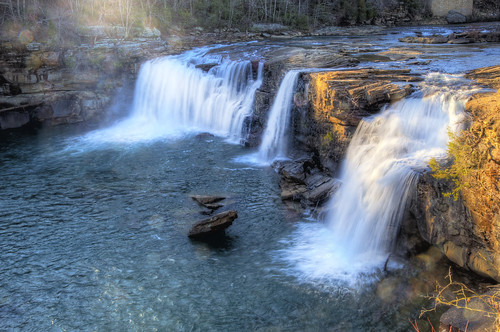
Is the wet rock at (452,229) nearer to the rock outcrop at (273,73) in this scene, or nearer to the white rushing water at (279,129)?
the white rushing water at (279,129)

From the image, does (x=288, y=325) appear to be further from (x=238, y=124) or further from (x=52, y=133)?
(x=52, y=133)

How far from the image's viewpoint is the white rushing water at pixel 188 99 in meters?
20.0

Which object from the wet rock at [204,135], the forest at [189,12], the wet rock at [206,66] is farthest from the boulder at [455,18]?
the wet rock at [204,135]

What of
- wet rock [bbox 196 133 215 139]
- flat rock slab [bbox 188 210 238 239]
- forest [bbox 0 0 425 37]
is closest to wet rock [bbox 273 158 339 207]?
flat rock slab [bbox 188 210 238 239]

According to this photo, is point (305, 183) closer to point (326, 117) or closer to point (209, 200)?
point (326, 117)

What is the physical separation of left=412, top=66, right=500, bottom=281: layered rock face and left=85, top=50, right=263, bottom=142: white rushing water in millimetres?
Answer: 11172

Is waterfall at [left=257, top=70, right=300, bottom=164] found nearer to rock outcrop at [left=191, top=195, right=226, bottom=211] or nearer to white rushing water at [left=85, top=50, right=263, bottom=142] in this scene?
white rushing water at [left=85, top=50, right=263, bottom=142]

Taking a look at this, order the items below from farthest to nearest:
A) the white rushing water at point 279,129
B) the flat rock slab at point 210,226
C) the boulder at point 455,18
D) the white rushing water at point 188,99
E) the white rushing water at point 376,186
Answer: the boulder at point 455,18
the white rushing water at point 188,99
the white rushing water at point 279,129
the flat rock slab at point 210,226
the white rushing water at point 376,186

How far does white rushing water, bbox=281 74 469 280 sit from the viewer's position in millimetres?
9734

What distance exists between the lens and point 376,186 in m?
10.4

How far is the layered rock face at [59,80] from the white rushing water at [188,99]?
4.95 ft

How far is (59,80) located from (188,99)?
24.3 feet

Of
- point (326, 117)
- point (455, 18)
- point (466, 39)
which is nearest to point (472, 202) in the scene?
point (326, 117)

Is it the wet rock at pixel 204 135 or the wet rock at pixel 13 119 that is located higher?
the wet rock at pixel 13 119
